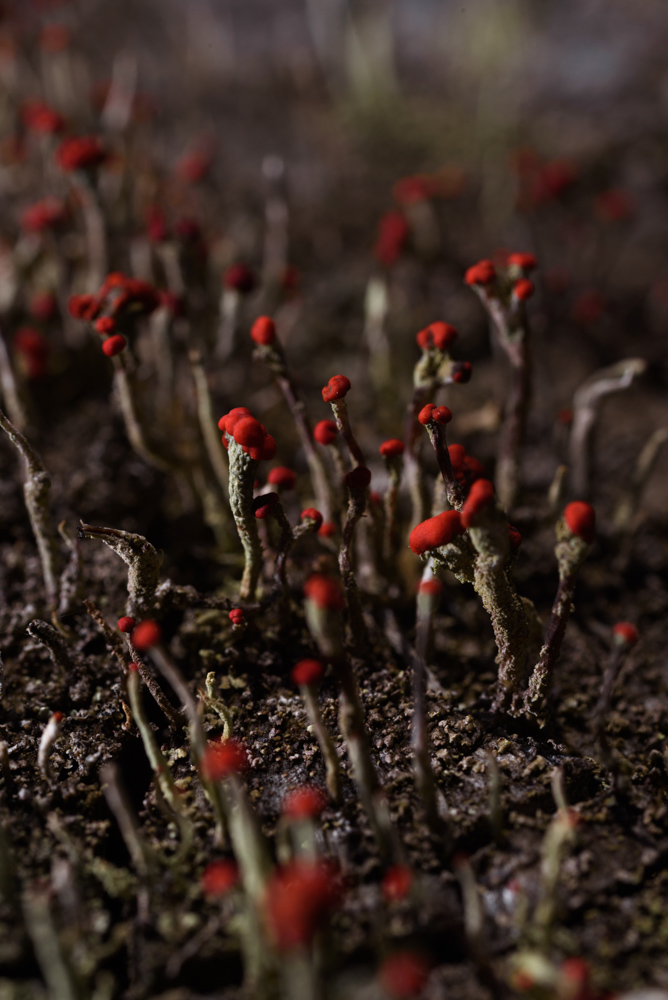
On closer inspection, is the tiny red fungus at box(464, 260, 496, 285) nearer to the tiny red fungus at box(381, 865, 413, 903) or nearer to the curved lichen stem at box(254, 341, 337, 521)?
the curved lichen stem at box(254, 341, 337, 521)

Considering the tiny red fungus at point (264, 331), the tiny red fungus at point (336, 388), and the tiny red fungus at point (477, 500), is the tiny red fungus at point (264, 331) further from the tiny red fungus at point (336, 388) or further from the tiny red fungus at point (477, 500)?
the tiny red fungus at point (477, 500)

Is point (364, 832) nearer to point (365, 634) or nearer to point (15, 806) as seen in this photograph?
point (365, 634)

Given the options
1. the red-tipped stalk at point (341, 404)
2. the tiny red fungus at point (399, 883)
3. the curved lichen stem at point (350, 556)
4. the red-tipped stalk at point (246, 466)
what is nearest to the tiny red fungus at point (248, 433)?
the red-tipped stalk at point (246, 466)

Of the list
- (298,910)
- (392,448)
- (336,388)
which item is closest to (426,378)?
(392,448)

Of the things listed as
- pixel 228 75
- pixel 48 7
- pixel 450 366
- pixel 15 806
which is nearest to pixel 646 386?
pixel 450 366

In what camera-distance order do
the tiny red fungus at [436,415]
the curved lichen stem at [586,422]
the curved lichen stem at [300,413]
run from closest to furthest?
1. the tiny red fungus at [436,415]
2. the curved lichen stem at [300,413]
3. the curved lichen stem at [586,422]

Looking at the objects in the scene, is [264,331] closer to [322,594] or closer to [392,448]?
[392,448]

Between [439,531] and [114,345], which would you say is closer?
[439,531]
